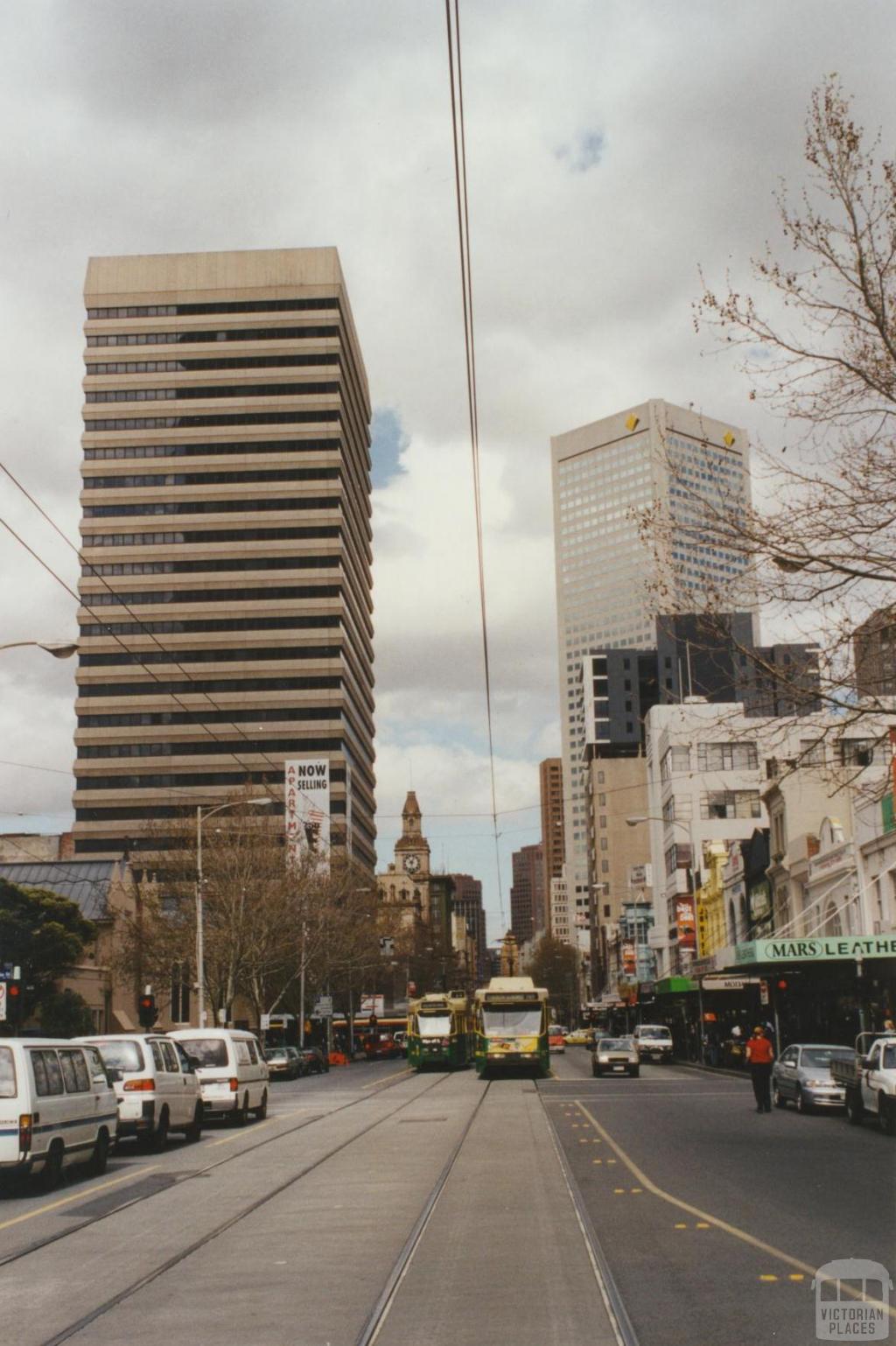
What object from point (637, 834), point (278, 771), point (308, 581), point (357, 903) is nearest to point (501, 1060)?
point (357, 903)

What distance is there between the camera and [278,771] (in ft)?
404

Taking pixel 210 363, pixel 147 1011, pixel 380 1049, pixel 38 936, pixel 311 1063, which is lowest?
pixel 380 1049

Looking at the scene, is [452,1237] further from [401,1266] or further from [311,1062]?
[311,1062]

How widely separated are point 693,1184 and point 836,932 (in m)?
33.8

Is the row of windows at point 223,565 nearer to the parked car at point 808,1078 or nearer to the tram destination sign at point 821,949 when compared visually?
the tram destination sign at point 821,949

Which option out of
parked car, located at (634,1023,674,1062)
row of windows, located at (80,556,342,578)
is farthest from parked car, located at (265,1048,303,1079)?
row of windows, located at (80,556,342,578)

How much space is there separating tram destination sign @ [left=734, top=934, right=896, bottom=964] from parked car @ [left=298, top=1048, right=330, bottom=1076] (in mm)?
24833

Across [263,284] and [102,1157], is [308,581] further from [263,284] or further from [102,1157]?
[102,1157]

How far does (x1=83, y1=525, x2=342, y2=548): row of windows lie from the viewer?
130m

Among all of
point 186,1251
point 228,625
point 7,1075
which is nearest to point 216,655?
point 228,625

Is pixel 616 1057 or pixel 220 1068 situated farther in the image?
pixel 616 1057

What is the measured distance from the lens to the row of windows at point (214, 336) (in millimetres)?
131750

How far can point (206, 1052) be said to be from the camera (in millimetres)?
27391

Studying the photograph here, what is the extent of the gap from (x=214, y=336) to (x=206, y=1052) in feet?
371
